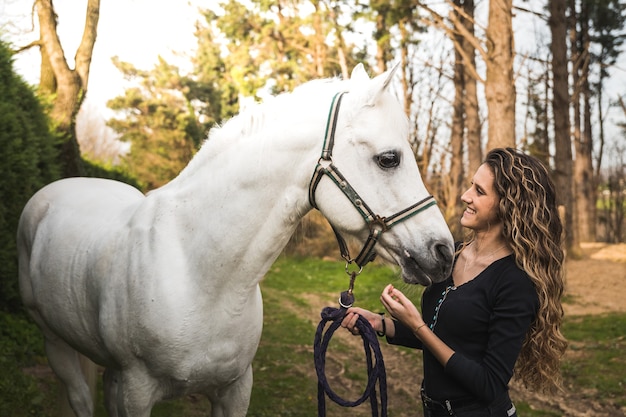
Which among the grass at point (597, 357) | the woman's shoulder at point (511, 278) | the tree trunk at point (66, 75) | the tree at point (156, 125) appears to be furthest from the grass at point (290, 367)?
the tree at point (156, 125)

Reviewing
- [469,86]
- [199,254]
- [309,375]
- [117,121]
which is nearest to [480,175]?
[199,254]

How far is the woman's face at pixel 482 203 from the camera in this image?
2.12m

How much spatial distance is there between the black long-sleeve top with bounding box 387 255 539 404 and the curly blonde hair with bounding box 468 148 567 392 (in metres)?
0.05

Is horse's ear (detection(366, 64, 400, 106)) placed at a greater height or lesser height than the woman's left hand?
greater

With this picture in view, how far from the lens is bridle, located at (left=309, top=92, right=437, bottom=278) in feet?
6.28

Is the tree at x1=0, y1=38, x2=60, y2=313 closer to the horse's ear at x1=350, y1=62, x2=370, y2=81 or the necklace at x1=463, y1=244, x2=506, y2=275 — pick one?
the horse's ear at x1=350, y1=62, x2=370, y2=81

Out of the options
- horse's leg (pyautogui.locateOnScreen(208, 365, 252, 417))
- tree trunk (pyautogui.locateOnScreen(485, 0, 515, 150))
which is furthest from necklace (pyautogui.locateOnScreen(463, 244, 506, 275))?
tree trunk (pyautogui.locateOnScreen(485, 0, 515, 150))

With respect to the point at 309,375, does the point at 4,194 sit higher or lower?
higher

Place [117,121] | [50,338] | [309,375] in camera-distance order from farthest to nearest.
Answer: [117,121] → [309,375] → [50,338]

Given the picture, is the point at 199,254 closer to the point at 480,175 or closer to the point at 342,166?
the point at 342,166

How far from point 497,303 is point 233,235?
106 centimetres

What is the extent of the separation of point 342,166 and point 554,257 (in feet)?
2.95

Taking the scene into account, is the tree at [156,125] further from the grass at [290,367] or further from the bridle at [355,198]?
the bridle at [355,198]

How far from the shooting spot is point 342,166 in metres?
1.97
